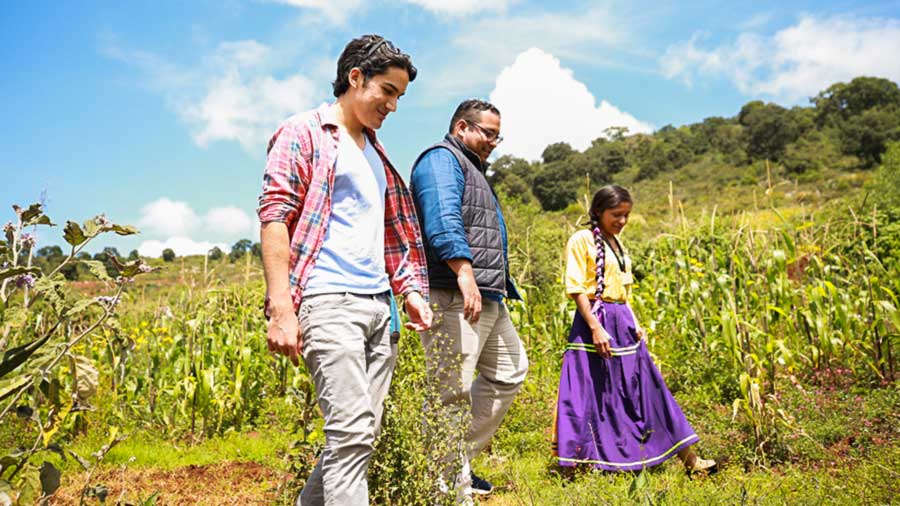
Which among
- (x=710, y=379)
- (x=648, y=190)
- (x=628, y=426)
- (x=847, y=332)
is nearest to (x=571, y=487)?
(x=628, y=426)

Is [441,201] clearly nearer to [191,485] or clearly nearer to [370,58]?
[370,58]

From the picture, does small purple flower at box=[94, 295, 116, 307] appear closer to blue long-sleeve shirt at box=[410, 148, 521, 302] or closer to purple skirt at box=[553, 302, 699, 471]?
blue long-sleeve shirt at box=[410, 148, 521, 302]

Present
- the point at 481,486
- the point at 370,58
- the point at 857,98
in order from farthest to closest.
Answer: the point at 857,98
the point at 481,486
the point at 370,58

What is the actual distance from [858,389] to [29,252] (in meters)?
5.00

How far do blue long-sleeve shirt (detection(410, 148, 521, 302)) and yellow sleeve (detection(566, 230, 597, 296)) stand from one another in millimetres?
768

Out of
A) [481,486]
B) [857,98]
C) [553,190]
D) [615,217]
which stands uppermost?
[857,98]

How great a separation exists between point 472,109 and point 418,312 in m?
1.17

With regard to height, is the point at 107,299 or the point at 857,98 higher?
the point at 857,98

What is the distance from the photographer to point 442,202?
288 centimetres

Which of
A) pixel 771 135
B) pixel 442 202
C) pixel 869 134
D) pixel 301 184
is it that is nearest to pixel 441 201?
pixel 442 202

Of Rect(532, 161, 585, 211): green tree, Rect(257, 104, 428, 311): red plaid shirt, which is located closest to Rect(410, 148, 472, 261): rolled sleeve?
Rect(257, 104, 428, 311): red plaid shirt

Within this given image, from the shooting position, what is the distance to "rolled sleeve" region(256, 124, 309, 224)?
2088 mm

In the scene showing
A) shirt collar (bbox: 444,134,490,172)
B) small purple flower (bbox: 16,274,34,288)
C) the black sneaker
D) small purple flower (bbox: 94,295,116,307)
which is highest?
shirt collar (bbox: 444,134,490,172)

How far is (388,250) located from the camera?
260 cm
